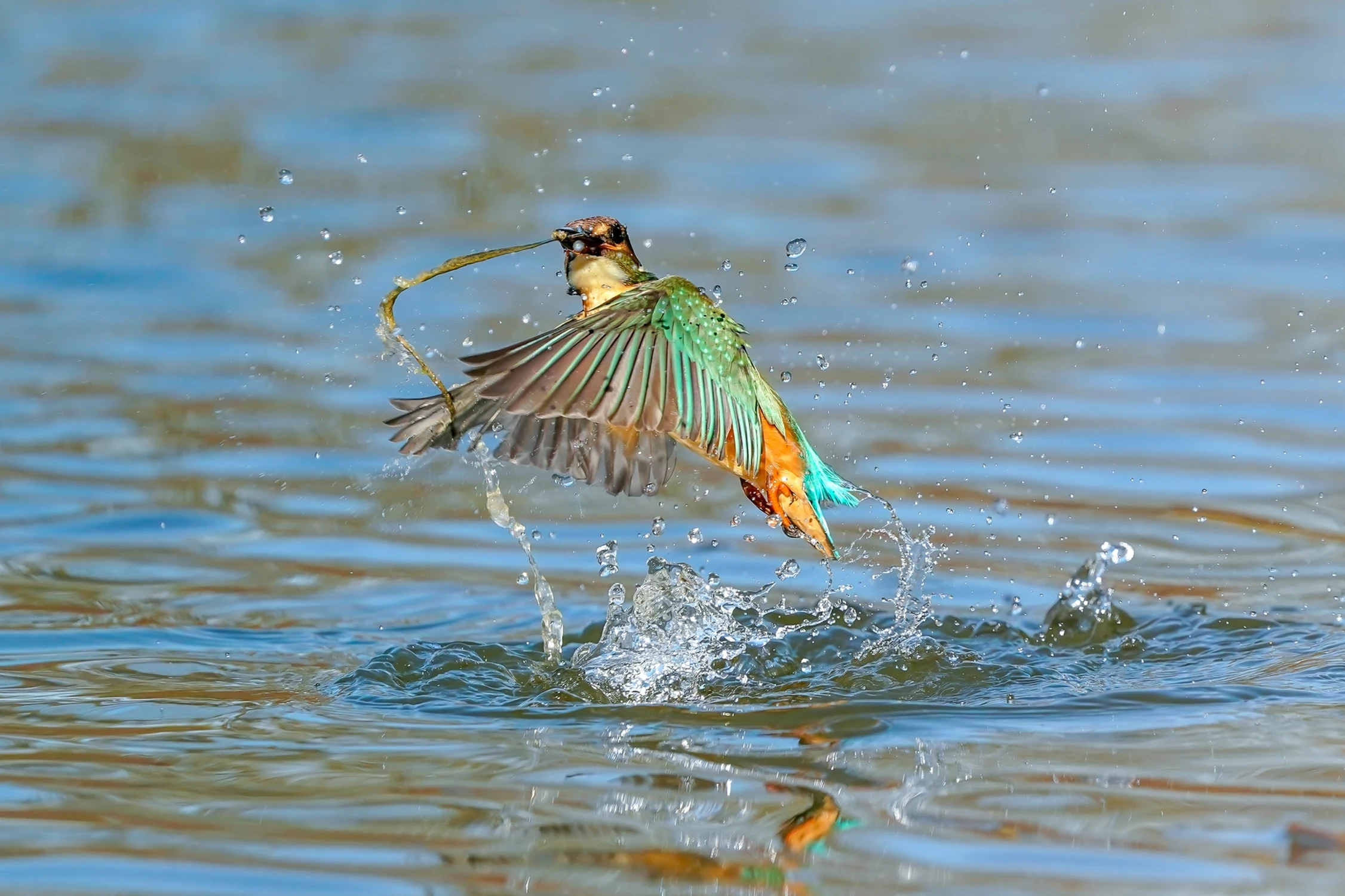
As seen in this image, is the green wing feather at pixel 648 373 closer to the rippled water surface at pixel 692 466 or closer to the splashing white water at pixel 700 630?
the splashing white water at pixel 700 630

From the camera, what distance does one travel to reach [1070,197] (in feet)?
30.9

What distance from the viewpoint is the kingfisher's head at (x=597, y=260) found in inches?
185

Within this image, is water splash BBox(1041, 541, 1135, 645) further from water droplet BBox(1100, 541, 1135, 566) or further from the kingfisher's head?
the kingfisher's head

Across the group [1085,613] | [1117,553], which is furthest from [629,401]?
[1117,553]

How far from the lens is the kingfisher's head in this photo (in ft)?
15.4

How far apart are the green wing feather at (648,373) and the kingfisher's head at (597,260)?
0.22 m

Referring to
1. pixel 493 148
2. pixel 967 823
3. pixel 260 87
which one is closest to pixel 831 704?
pixel 967 823

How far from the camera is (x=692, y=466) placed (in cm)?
683

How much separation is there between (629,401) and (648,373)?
0.11 meters

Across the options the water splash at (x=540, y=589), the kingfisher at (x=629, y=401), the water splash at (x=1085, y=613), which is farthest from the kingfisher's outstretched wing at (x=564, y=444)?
the water splash at (x=1085, y=613)

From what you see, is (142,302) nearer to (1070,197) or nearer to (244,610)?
(244,610)

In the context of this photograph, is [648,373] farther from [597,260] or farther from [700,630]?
[700,630]

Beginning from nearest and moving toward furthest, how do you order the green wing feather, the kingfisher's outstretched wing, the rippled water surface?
the rippled water surface < the green wing feather < the kingfisher's outstretched wing

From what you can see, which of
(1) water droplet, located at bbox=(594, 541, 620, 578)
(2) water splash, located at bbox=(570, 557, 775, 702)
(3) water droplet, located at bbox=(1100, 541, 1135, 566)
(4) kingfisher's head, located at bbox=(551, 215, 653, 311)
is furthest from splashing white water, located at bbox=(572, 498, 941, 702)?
(4) kingfisher's head, located at bbox=(551, 215, 653, 311)
